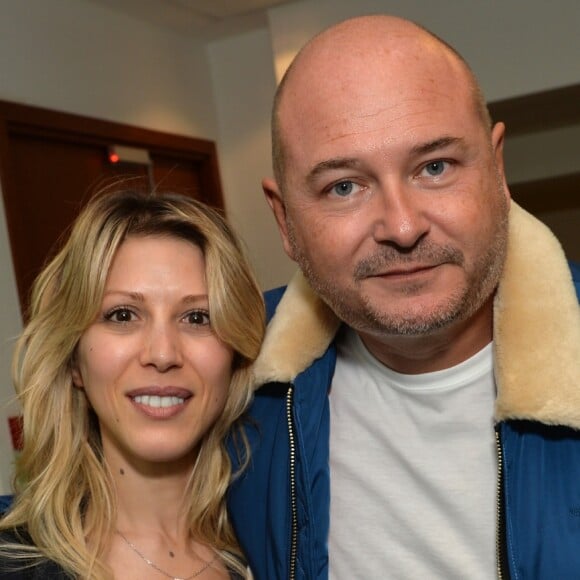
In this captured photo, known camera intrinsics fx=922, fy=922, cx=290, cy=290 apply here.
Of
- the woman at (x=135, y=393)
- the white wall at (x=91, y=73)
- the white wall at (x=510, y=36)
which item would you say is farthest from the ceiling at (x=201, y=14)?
the woman at (x=135, y=393)

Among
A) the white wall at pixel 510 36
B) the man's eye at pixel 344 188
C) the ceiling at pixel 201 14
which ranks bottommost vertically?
the man's eye at pixel 344 188

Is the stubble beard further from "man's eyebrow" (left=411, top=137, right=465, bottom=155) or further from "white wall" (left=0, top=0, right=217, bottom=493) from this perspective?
"white wall" (left=0, top=0, right=217, bottom=493)

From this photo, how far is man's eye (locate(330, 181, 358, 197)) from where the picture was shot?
5.21 ft

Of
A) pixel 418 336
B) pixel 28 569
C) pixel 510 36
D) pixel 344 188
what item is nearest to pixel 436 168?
A: pixel 344 188

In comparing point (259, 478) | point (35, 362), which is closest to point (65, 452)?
point (35, 362)

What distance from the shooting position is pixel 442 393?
166 cm

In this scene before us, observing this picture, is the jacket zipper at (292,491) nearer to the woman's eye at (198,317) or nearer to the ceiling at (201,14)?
the woman's eye at (198,317)

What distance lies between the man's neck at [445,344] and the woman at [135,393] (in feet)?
1.29

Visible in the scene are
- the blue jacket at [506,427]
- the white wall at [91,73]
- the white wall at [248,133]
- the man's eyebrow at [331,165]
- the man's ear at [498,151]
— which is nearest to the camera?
the blue jacket at [506,427]

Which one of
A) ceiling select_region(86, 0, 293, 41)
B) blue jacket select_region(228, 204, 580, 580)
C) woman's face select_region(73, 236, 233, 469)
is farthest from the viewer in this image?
ceiling select_region(86, 0, 293, 41)

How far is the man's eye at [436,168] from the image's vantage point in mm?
1566

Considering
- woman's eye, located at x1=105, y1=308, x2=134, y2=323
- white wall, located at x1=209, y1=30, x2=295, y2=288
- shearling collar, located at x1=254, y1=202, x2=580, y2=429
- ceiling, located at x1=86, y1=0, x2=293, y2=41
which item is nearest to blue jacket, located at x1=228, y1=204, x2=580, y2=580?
shearling collar, located at x1=254, y1=202, x2=580, y2=429

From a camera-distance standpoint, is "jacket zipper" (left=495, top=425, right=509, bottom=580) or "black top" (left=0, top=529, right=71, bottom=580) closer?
"jacket zipper" (left=495, top=425, right=509, bottom=580)

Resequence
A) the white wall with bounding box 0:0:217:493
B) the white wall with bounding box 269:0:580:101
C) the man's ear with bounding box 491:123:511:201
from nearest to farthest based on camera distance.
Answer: the man's ear with bounding box 491:123:511:201, the white wall with bounding box 0:0:217:493, the white wall with bounding box 269:0:580:101
